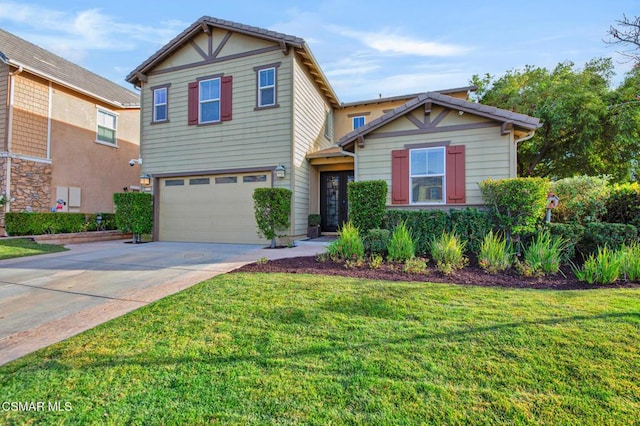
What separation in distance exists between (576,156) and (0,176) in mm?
22309

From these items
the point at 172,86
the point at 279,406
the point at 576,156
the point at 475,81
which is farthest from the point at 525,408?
the point at 475,81

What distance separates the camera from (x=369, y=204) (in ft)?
22.7

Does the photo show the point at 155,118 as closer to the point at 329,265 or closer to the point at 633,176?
the point at 329,265

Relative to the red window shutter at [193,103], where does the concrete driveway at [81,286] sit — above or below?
below

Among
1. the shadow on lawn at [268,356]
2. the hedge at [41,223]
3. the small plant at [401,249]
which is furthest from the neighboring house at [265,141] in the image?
the shadow on lawn at [268,356]

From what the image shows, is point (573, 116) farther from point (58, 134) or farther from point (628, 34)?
point (58, 134)

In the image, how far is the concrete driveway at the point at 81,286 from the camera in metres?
2.95

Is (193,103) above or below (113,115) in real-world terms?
below

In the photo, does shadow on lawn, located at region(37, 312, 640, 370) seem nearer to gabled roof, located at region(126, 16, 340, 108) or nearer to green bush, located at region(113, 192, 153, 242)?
green bush, located at region(113, 192, 153, 242)

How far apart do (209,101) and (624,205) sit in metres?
11.1


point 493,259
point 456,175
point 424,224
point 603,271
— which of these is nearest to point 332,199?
point 456,175

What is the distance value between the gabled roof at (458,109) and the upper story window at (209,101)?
4.53 m

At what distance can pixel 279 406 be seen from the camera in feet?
6.00

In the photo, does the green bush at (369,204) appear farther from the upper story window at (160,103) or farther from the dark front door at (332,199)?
the upper story window at (160,103)
